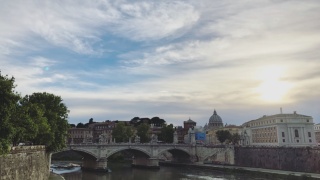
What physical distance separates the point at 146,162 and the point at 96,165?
17853 millimetres

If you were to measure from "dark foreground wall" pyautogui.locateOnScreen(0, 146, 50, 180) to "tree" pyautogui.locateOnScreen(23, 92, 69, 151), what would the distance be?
32.3ft

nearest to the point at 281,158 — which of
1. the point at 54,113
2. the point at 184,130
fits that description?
the point at 54,113

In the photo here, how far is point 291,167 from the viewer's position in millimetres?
72062

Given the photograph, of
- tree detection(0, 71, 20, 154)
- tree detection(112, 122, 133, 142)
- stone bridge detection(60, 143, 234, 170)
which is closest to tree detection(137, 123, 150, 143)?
tree detection(112, 122, 133, 142)

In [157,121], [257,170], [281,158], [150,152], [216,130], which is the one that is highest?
[157,121]

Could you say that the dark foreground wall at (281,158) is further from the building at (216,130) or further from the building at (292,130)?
the building at (216,130)

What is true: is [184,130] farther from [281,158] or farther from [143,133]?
[281,158]

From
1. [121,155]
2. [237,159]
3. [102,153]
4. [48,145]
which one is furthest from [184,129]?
[48,145]

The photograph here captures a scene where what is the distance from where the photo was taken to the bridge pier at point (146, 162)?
301 ft

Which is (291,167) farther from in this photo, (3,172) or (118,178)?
(3,172)

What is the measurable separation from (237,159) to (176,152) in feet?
76.7

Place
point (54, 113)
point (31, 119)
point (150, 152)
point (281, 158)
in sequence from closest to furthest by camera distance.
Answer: point (31, 119) < point (54, 113) < point (281, 158) < point (150, 152)

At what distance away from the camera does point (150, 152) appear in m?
93.1

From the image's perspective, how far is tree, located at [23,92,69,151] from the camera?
50594 millimetres
